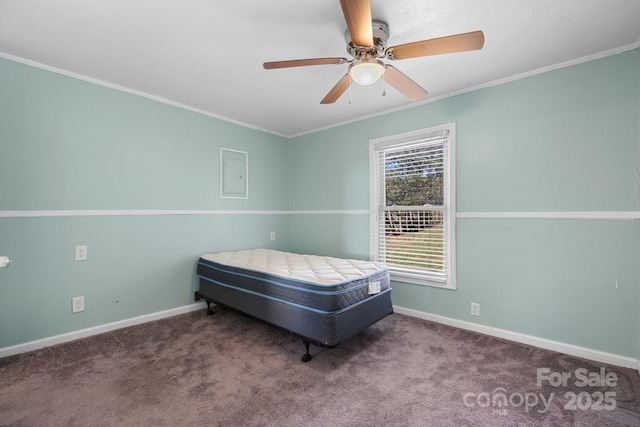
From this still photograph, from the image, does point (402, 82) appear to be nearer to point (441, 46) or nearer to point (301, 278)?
point (441, 46)

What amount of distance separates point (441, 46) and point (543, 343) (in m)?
2.46

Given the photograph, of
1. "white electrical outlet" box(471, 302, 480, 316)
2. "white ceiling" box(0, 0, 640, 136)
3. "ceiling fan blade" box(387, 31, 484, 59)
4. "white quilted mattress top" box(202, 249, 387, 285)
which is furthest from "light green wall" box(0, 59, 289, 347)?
"white electrical outlet" box(471, 302, 480, 316)

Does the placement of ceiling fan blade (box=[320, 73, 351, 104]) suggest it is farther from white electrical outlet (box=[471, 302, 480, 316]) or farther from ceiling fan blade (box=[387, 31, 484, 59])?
white electrical outlet (box=[471, 302, 480, 316])

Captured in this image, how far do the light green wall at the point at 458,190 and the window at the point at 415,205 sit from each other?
0.42ft

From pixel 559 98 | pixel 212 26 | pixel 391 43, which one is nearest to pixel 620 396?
pixel 559 98

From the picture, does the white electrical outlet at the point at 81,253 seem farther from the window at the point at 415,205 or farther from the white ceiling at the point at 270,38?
the window at the point at 415,205

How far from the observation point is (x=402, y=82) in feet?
6.55

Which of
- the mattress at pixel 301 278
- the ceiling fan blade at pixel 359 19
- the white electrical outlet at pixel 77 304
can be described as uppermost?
the ceiling fan blade at pixel 359 19

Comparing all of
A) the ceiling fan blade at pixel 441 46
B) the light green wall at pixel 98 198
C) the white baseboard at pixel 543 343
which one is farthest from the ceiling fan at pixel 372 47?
the white baseboard at pixel 543 343

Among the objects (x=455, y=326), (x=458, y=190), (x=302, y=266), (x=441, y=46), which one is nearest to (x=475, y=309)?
(x=455, y=326)

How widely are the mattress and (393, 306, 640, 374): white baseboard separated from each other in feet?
2.59

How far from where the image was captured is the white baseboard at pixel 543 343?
2.04 meters

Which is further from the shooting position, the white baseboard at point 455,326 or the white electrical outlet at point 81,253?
the white electrical outlet at point 81,253

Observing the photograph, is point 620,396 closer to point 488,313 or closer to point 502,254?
point 488,313
